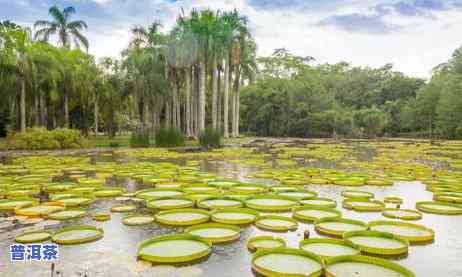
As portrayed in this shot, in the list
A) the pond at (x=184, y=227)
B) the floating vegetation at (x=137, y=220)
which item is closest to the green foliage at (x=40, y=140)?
the pond at (x=184, y=227)

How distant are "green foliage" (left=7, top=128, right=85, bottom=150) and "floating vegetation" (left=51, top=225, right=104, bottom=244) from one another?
1813 cm

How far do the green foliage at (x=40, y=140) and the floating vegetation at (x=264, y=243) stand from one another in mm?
20103

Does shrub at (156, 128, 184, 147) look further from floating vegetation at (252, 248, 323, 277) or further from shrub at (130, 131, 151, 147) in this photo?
floating vegetation at (252, 248, 323, 277)

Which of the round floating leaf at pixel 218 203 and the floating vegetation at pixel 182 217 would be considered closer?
the floating vegetation at pixel 182 217

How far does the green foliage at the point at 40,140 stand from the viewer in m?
21.6

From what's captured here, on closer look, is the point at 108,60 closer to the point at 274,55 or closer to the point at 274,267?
the point at 274,55

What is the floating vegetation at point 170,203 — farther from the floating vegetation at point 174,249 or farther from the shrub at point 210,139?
the shrub at point 210,139

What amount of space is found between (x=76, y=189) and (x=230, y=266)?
5.85 meters

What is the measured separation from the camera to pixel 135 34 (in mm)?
35531

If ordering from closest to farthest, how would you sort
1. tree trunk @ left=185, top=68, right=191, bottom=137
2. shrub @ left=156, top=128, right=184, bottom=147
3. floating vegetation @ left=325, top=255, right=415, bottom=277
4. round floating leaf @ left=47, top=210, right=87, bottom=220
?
floating vegetation @ left=325, top=255, right=415, bottom=277, round floating leaf @ left=47, top=210, right=87, bottom=220, shrub @ left=156, top=128, right=184, bottom=147, tree trunk @ left=185, top=68, right=191, bottom=137

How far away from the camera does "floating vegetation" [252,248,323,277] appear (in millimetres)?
4251

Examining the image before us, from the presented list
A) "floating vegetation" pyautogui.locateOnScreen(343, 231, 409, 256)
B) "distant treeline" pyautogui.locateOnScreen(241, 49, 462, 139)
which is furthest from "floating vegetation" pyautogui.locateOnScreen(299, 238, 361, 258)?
"distant treeline" pyautogui.locateOnScreen(241, 49, 462, 139)

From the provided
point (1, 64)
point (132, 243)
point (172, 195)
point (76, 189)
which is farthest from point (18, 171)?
point (1, 64)

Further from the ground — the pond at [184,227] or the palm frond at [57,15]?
the palm frond at [57,15]
